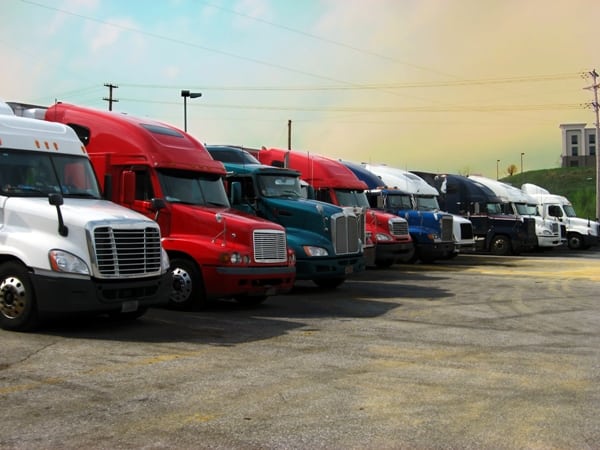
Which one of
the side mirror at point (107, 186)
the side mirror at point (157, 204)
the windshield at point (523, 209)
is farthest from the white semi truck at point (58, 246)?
the windshield at point (523, 209)

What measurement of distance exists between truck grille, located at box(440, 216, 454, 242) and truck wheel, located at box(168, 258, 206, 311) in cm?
1334

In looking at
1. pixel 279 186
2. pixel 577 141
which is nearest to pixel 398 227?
pixel 279 186

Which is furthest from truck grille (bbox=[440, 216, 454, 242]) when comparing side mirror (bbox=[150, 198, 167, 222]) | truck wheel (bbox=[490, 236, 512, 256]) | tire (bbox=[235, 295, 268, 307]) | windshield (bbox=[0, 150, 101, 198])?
windshield (bbox=[0, 150, 101, 198])

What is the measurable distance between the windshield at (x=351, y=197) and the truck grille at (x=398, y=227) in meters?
0.99

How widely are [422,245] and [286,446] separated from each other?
18492mm

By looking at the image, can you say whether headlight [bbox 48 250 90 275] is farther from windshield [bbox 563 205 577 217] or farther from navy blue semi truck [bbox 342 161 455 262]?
windshield [bbox 563 205 577 217]

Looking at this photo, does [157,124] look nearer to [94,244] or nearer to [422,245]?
[94,244]

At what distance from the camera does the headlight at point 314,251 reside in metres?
14.0

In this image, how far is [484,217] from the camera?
97.5 feet

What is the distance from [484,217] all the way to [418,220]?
316 inches

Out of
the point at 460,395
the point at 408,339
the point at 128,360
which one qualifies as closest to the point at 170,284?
the point at 128,360

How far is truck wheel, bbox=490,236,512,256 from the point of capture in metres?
29.4

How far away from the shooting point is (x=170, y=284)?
9.95 metres

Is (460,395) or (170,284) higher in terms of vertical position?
(170,284)
